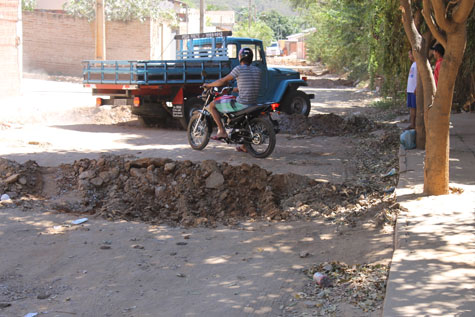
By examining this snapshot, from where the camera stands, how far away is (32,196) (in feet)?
22.8

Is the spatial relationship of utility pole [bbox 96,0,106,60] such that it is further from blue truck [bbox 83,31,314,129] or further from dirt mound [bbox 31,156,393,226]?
dirt mound [bbox 31,156,393,226]

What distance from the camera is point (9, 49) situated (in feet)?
54.5

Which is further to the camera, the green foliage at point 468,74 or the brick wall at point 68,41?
the brick wall at point 68,41

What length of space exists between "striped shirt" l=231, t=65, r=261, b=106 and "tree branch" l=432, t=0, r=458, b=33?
3.85 meters

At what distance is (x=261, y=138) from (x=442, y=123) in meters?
3.46

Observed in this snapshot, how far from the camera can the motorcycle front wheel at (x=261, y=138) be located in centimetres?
901

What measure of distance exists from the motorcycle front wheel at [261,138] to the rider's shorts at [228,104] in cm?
32

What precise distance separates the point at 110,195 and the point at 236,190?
1548 mm

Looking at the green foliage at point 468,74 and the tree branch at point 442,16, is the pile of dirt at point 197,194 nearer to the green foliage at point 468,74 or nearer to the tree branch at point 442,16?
the tree branch at point 442,16

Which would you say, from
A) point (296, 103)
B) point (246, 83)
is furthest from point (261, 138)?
point (296, 103)

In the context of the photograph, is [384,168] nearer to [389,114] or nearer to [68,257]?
[68,257]

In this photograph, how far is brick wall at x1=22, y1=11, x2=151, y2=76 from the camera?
95.1ft

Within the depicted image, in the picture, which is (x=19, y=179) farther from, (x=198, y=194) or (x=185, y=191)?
(x=198, y=194)

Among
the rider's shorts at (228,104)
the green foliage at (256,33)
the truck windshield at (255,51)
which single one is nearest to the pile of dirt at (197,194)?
the rider's shorts at (228,104)
